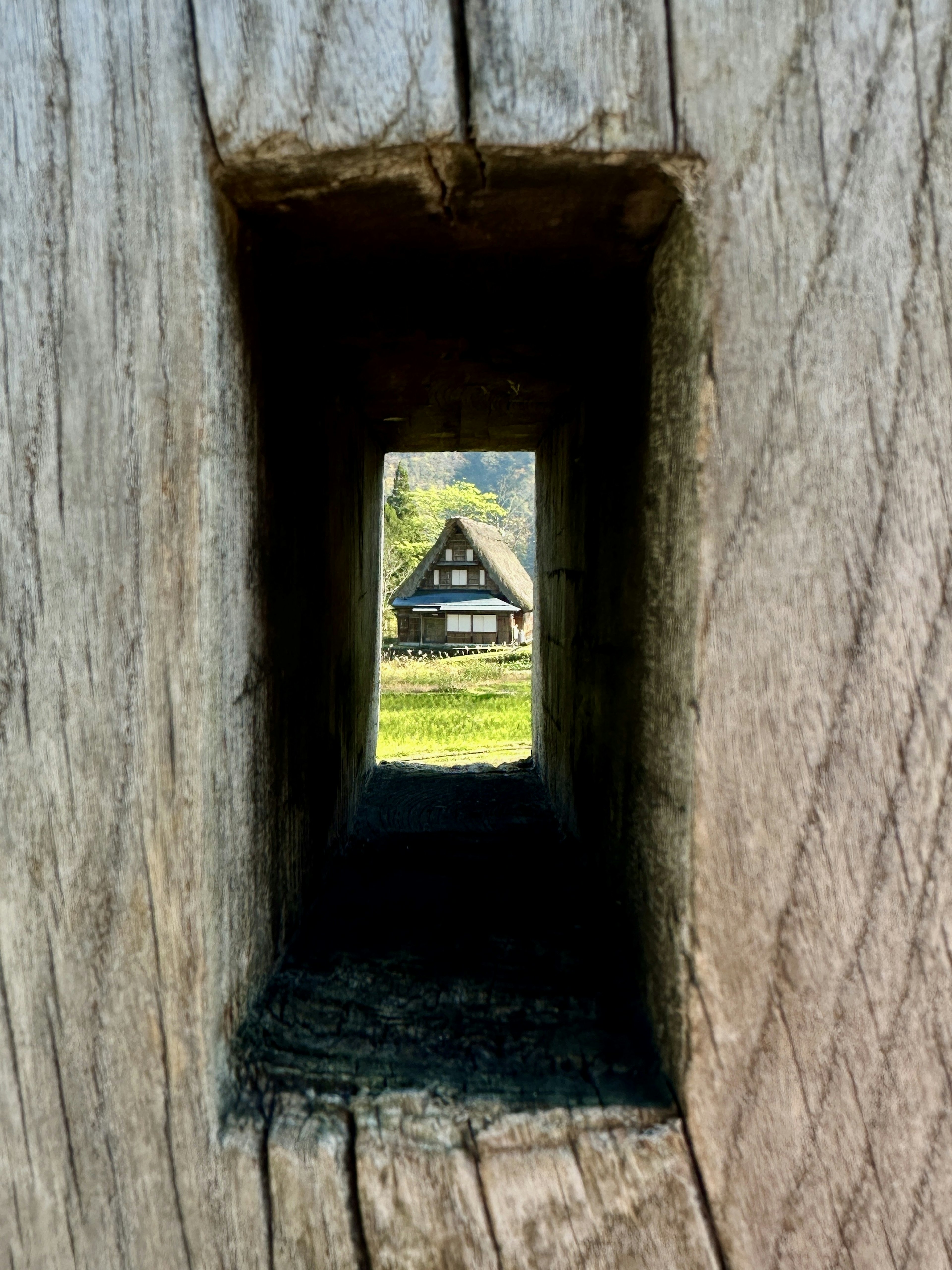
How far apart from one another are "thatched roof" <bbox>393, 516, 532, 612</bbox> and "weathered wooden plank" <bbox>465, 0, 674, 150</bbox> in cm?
2264

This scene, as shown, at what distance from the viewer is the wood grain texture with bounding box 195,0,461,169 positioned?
0.80 meters

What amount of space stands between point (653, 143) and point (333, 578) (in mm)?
1107

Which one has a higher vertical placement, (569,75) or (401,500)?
(401,500)

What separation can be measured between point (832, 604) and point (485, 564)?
2350cm

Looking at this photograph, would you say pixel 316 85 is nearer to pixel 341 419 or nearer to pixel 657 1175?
pixel 341 419

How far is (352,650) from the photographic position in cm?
201

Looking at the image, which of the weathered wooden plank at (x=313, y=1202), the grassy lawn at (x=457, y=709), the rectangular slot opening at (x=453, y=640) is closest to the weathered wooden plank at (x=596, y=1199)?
the weathered wooden plank at (x=313, y=1202)

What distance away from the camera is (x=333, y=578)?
1.72 meters

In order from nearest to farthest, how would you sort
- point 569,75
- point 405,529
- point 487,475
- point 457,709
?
1. point 569,75
2. point 457,709
3. point 405,529
4. point 487,475

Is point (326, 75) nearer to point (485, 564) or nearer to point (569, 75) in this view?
point (569, 75)

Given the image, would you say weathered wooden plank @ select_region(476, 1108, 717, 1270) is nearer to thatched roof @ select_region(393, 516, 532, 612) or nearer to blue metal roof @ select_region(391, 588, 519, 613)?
thatched roof @ select_region(393, 516, 532, 612)

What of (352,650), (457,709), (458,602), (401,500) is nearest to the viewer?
(352,650)

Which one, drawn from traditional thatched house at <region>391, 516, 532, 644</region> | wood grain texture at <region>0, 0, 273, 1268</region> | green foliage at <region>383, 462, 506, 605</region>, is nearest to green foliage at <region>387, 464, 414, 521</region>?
green foliage at <region>383, 462, 506, 605</region>

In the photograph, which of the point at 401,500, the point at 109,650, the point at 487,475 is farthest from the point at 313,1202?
the point at 487,475
